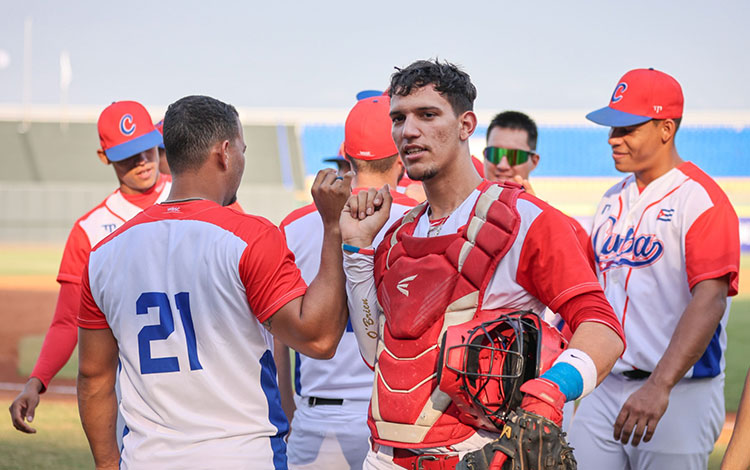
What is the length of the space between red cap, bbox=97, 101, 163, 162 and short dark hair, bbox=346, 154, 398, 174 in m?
1.77

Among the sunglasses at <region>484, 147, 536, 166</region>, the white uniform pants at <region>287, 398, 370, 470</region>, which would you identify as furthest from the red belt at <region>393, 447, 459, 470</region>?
the sunglasses at <region>484, 147, 536, 166</region>

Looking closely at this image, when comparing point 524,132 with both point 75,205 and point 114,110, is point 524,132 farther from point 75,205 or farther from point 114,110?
point 75,205

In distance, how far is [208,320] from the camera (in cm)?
318

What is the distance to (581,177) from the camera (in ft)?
138

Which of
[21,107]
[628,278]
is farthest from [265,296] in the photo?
[21,107]

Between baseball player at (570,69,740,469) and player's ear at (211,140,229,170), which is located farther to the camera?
baseball player at (570,69,740,469)

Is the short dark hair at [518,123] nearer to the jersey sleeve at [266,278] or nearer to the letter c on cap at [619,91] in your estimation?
the letter c on cap at [619,91]

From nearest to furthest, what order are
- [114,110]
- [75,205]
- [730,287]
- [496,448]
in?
[496,448] < [730,287] < [114,110] < [75,205]

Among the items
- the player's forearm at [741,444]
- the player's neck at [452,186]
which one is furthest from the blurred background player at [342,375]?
the player's forearm at [741,444]

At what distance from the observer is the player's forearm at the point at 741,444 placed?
281 centimetres

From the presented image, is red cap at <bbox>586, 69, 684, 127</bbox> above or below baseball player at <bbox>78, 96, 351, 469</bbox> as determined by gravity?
above

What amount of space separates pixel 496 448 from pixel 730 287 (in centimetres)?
241

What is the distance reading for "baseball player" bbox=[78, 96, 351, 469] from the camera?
10.3ft

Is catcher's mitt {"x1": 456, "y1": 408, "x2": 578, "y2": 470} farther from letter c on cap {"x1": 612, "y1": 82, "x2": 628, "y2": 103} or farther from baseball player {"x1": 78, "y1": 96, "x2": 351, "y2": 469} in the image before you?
letter c on cap {"x1": 612, "y1": 82, "x2": 628, "y2": 103}
